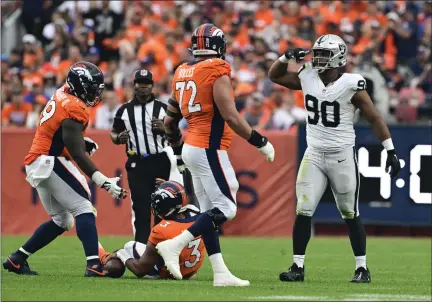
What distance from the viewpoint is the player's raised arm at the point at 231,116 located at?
27.7ft

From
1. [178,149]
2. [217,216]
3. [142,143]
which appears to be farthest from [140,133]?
[217,216]

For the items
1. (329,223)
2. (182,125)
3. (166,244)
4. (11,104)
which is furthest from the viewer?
(11,104)

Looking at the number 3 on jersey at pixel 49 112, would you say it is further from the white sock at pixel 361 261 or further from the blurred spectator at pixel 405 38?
the blurred spectator at pixel 405 38

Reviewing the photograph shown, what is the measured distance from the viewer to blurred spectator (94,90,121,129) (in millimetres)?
17578

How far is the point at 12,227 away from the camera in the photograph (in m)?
15.9

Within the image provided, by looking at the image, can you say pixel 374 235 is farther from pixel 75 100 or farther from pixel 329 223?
pixel 75 100

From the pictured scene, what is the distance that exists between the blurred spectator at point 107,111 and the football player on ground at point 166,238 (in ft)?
26.6

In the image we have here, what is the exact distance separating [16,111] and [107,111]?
1.61 m

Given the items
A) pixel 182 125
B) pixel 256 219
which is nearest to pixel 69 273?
pixel 256 219

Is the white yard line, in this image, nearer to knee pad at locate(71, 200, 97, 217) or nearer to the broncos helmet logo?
knee pad at locate(71, 200, 97, 217)

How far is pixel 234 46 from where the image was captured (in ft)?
64.7

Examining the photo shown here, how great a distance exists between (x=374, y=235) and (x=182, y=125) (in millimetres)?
3452

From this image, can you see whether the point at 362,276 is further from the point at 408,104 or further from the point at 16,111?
the point at 16,111

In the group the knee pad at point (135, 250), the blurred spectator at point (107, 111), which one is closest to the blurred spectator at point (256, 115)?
the blurred spectator at point (107, 111)
